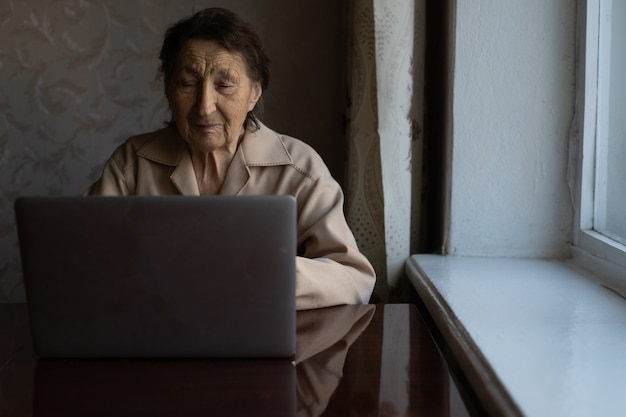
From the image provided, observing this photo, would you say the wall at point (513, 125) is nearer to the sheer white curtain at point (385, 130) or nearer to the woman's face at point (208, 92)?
the sheer white curtain at point (385, 130)

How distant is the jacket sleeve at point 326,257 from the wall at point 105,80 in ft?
1.87

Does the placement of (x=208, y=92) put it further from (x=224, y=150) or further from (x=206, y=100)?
(x=224, y=150)

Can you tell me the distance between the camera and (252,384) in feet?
2.63

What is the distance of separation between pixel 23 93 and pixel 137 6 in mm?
379

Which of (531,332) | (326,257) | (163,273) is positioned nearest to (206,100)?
(326,257)

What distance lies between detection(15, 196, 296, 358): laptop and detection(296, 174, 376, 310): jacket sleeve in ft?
0.82

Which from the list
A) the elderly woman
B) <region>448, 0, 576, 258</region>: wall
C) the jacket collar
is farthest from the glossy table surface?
<region>448, 0, 576, 258</region>: wall

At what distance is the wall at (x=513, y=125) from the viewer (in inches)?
56.9

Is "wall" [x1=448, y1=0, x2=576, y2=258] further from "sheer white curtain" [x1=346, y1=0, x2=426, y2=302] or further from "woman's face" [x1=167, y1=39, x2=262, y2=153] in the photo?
"woman's face" [x1=167, y1=39, x2=262, y2=153]

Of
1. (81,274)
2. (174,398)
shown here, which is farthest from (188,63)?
(174,398)

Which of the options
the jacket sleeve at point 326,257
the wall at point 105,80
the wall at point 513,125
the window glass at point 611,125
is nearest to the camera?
the jacket sleeve at point 326,257

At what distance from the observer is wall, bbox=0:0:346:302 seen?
1.90 m

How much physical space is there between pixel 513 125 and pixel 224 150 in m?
0.58

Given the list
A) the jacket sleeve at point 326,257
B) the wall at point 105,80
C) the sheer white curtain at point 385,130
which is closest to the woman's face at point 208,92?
the jacket sleeve at point 326,257
